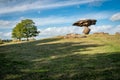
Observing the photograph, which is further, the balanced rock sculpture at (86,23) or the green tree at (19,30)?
the green tree at (19,30)

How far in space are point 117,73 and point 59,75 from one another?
4.82m

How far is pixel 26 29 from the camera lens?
8706 cm

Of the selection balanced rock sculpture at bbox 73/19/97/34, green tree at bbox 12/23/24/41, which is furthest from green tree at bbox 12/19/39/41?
balanced rock sculpture at bbox 73/19/97/34

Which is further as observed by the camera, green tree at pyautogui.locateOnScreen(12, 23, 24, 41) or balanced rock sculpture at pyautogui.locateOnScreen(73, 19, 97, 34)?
green tree at pyautogui.locateOnScreen(12, 23, 24, 41)

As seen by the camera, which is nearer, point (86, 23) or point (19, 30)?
point (86, 23)

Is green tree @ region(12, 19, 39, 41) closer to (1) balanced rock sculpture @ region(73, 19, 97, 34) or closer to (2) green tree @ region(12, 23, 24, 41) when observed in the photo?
(2) green tree @ region(12, 23, 24, 41)

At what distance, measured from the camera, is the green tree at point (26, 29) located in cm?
8669

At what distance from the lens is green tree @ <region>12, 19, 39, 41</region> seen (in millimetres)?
86688

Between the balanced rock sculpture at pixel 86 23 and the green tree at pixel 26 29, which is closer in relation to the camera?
the balanced rock sculpture at pixel 86 23

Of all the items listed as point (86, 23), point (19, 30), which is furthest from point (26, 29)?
point (86, 23)

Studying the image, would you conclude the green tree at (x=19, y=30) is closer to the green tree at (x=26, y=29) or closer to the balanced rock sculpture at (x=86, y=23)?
the green tree at (x=26, y=29)

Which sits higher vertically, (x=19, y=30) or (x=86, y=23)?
(x=19, y=30)

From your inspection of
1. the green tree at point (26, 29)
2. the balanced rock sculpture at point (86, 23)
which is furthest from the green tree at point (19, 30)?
the balanced rock sculpture at point (86, 23)

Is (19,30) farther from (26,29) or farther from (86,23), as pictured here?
(86,23)
